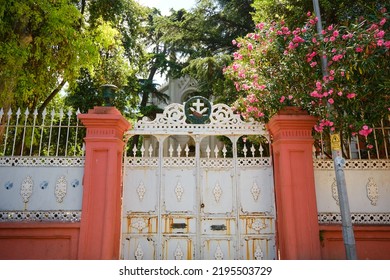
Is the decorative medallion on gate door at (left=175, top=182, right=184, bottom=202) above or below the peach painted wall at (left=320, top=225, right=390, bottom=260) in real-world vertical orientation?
above

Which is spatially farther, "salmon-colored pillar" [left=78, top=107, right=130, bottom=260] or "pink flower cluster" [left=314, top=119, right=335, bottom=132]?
"salmon-colored pillar" [left=78, top=107, right=130, bottom=260]

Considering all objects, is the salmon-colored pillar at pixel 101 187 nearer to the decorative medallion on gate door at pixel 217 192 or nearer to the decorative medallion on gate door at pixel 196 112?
the decorative medallion on gate door at pixel 196 112

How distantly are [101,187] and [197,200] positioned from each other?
1.47 meters

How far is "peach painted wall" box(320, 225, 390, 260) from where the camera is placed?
4.78 m

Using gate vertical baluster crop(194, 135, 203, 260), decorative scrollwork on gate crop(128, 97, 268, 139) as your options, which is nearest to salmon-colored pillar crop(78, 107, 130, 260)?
decorative scrollwork on gate crop(128, 97, 268, 139)

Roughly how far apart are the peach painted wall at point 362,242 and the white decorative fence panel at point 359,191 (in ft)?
0.55

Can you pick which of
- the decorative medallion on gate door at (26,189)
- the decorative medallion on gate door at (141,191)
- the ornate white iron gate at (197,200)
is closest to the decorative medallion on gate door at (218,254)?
the ornate white iron gate at (197,200)

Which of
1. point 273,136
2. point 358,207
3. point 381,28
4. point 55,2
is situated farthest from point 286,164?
point 55,2

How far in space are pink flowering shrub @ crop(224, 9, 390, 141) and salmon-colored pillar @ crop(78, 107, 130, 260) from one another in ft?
7.64

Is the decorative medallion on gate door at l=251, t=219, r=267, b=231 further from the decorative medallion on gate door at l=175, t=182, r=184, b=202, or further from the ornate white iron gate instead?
the decorative medallion on gate door at l=175, t=182, r=184, b=202

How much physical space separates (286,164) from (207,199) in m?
1.34

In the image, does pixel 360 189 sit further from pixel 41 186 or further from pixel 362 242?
pixel 41 186

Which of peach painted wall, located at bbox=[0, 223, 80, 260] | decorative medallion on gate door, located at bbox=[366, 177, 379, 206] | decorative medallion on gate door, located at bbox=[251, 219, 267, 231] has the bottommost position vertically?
peach painted wall, located at bbox=[0, 223, 80, 260]

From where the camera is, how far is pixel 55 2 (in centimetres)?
629
